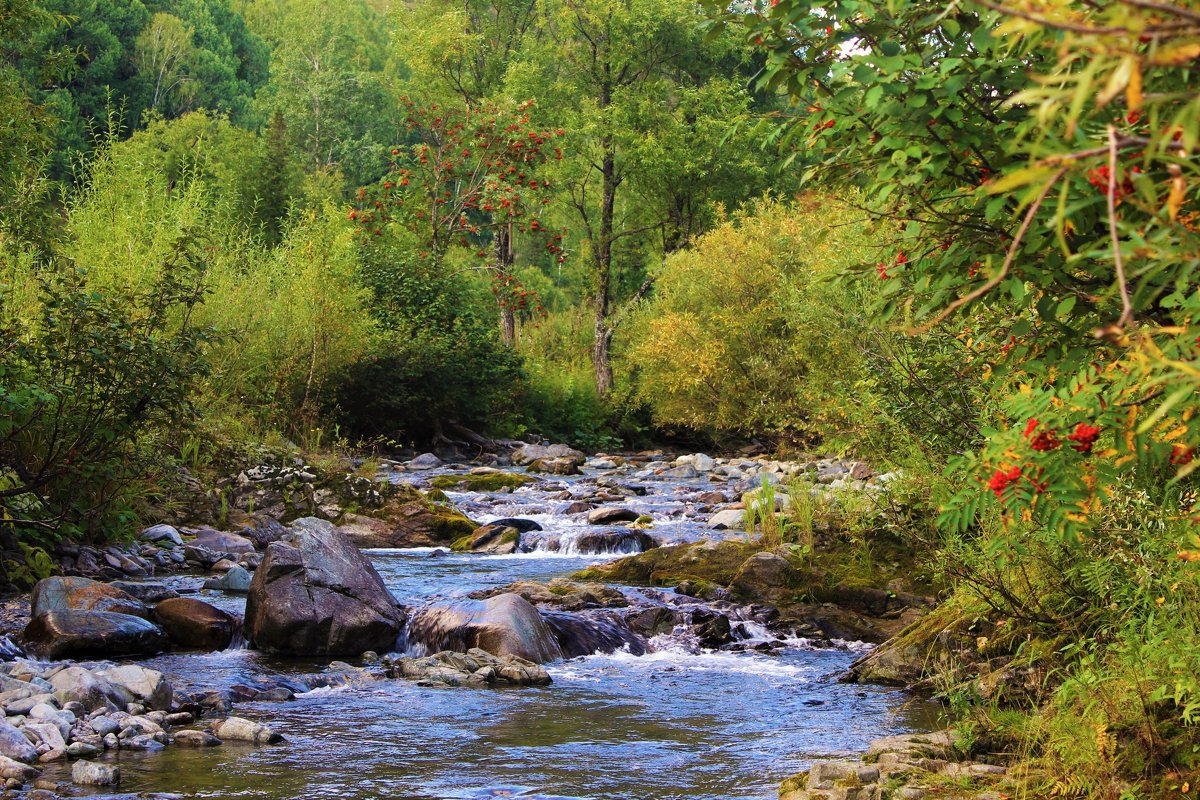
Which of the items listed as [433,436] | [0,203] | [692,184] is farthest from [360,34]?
[0,203]

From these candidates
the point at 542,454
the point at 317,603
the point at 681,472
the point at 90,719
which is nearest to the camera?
the point at 90,719

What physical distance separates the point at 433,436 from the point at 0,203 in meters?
14.1

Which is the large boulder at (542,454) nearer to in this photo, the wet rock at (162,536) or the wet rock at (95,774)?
the wet rock at (162,536)

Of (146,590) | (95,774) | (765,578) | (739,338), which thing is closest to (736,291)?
(739,338)

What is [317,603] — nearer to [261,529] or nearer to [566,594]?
[566,594]

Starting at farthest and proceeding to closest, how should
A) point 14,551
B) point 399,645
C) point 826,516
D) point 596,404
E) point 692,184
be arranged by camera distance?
point 692,184
point 596,404
point 826,516
point 14,551
point 399,645

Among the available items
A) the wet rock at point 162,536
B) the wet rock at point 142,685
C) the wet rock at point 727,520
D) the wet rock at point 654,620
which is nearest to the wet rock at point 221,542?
the wet rock at point 162,536

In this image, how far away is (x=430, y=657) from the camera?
9.13 metres

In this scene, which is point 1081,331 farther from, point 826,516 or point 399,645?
point 826,516

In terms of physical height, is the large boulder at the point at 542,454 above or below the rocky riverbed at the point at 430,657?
below

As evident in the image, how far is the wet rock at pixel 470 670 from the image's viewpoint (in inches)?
339

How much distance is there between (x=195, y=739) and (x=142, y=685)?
0.84 meters

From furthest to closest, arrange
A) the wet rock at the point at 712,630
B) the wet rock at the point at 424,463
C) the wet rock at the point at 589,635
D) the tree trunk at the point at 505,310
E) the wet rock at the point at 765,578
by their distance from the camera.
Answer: the tree trunk at the point at 505,310, the wet rock at the point at 424,463, the wet rock at the point at 765,578, the wet rock at the point at 712,630, the wet rock at the point at 589,635

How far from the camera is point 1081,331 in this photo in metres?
3.73
